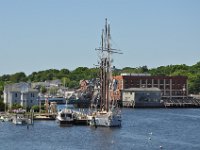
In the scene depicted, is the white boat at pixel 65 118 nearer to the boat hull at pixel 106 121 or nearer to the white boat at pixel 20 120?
the boat hull at pixel 106 121

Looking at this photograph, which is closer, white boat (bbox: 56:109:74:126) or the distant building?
white boat (bbox: 56:109:74:126)

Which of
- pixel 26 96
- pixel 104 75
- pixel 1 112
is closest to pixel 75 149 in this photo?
pixel 104 75

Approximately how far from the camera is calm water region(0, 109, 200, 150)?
271 feet

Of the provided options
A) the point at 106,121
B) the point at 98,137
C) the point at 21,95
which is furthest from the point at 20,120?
the point at 21,95

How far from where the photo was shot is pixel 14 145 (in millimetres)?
82938

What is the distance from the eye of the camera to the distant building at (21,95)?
14225 centimetres

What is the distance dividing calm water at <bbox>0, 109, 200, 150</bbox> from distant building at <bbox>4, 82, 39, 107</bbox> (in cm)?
2536

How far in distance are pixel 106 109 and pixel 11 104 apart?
35.1m

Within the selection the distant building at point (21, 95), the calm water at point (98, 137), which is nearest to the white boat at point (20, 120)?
the calm water at point (98, 137)

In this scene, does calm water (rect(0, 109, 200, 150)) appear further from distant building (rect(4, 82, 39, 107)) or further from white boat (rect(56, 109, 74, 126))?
distant building (rect(4, 82, 39, 107))

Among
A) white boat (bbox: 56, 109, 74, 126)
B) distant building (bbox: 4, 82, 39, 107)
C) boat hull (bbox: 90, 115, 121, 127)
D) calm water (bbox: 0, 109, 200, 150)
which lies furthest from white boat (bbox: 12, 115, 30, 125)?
distant building (bbox: 4, 82, 39, 107)

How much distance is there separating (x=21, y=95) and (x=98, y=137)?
174 feet

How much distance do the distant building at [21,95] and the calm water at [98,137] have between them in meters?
25.4

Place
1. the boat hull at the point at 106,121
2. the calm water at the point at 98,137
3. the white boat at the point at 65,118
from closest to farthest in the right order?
the calm water at the point at 98,137 < the boat hull at the point at 106,121 < the white boat at the point at 65,118
